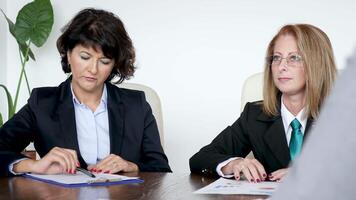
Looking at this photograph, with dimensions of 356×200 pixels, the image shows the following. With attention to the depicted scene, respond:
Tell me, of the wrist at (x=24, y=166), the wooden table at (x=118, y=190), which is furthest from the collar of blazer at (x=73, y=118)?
the wooden table at (x=118, y=190)

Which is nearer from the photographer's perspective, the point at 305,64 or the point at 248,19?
the point at 305,64

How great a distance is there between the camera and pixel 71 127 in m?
2.04

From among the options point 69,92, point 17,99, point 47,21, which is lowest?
point 17,99

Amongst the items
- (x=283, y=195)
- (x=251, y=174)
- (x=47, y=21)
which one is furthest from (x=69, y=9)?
(x=283, y=195)

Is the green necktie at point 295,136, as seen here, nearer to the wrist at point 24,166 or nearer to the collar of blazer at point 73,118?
the collar of blazer at point 73,118

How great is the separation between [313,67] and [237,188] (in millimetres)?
861

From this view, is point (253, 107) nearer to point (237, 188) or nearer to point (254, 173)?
point (254, 173)

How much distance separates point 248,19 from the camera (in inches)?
141

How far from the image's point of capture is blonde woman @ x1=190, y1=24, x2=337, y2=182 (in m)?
2.04

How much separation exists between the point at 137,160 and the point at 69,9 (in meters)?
2.03

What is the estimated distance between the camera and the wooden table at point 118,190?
1.22m

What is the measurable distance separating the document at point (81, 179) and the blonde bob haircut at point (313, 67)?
811 millimetres

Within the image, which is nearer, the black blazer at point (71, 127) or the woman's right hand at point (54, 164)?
the woman's right hand at point (54, 164)

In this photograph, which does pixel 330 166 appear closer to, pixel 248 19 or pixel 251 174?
pixel 251 174
